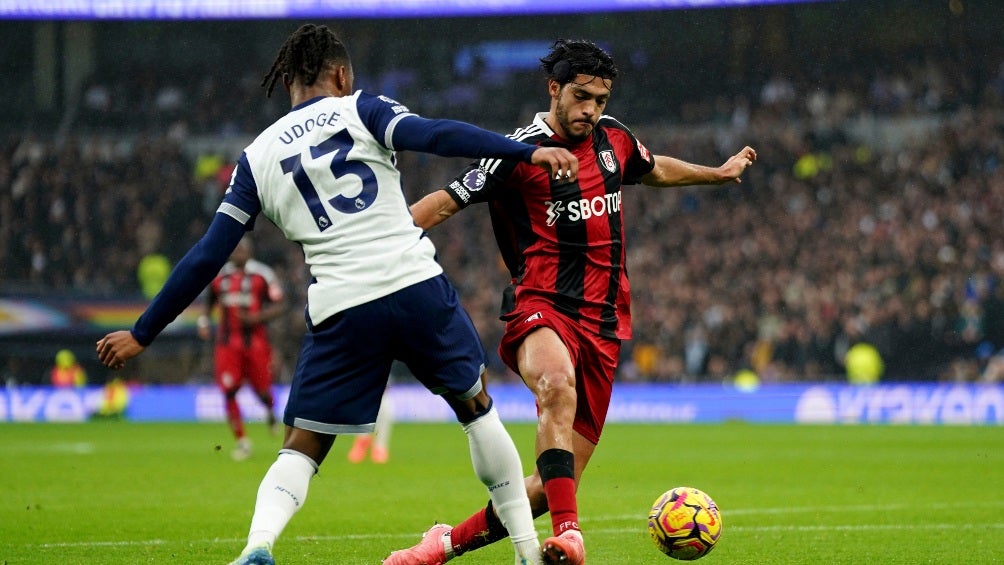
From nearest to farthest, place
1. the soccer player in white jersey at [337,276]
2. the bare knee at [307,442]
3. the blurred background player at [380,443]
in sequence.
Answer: the soccer player in white jersey at [337,276] < the bare knee at [307,442] < the blurred background player at [380,443]

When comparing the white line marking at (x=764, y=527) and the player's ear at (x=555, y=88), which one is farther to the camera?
the white line marking at (x=764, y=527)

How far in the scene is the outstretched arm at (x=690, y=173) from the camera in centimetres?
679

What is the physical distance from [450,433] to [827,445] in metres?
5.82

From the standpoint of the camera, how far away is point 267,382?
1569 centimetres

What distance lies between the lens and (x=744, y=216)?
30.3 metres

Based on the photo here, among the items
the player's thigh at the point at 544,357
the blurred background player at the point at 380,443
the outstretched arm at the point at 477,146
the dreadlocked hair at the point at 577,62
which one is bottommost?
the blurred background player at the point at 380,443

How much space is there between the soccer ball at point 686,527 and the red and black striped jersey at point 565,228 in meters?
0.81

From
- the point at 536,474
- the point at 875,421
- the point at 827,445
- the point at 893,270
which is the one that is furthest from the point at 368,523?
the point at 893,270

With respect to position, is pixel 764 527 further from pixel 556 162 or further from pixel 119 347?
pixel 119 347

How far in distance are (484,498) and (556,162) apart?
6.02 meters

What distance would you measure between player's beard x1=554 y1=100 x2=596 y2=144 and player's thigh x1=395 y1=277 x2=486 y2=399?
1.33m

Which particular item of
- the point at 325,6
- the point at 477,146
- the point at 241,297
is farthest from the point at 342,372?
the point at 325,6

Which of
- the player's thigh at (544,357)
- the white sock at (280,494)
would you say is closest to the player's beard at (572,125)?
the player's thigh at (544,357)

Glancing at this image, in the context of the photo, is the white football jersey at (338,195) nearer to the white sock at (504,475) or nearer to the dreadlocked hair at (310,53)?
the dreadlocked hair at (310,53)
